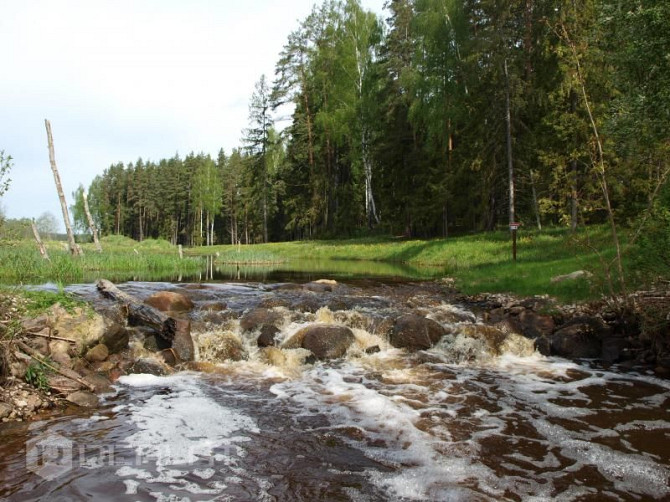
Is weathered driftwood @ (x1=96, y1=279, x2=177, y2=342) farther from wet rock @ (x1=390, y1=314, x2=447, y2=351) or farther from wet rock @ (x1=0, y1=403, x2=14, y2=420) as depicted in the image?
wet rock @ (x1=390, y1=314, x2=447, y2=351)

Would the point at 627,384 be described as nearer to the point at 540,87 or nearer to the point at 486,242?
the point at 486,242

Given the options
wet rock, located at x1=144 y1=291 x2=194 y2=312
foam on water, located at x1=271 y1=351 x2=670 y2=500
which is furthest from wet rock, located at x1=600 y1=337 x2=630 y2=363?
wet rock, located at x1=144 y1=291 x2=194 y2=312

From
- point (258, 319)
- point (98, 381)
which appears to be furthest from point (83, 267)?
point (98, 381)

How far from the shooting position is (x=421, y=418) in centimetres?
613

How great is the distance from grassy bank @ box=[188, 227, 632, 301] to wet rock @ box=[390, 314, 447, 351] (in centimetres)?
369

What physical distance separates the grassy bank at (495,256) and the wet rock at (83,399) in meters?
9.54

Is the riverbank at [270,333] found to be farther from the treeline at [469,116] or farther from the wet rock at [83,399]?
the treeline at [469,116]

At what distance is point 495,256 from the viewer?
2303 centimetres

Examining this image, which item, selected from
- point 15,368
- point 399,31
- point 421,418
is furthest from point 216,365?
point 399,31

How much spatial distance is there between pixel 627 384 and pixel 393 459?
517cm

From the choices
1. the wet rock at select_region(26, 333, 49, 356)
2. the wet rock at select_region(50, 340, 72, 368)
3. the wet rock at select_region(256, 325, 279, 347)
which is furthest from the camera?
the wet rock at select_region(256, 325, 279, 347)

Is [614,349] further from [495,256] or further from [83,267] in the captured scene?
[83,267]

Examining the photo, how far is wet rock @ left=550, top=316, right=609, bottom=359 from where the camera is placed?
9.38 meters

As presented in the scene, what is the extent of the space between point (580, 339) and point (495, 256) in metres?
13.9
